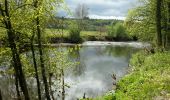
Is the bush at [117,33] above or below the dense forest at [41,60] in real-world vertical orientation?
below

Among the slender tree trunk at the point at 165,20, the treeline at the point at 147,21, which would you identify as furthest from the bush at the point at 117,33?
the slender tree trunk at the point at 165,20

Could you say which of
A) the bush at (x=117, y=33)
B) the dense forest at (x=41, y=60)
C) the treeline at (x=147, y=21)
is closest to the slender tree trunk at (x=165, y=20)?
the treeline at (x=147, y=21)

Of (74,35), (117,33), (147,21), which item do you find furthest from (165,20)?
(117,33)

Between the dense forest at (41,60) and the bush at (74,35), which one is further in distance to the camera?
the bush at (74,35)

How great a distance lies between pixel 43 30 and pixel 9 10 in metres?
5.09

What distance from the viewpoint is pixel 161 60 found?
31.7 meters

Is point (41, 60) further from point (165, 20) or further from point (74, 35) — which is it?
point (74, 35)

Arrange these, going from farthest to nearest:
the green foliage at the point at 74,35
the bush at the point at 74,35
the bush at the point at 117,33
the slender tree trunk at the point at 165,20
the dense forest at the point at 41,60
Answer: the bush at the point at 117,33 < the bush at the point at 74,35 < the green foliage at the point at 74,35 < the slender tree trunk at the point at 165,20 < the dense forest at the point at 41,60

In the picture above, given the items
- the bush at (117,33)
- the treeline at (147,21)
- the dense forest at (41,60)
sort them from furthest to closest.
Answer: the bush at (117,33), the treeline at (147,21), the dense forest at (41,60)

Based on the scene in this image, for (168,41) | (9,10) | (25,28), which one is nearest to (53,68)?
(25,28)

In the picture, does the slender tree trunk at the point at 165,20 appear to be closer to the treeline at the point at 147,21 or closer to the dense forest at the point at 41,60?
the treeline at the point at 147,21

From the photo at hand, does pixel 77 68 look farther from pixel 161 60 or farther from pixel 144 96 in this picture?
pixel 144 96

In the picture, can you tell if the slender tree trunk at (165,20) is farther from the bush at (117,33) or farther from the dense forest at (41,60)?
the bush at (117,33)

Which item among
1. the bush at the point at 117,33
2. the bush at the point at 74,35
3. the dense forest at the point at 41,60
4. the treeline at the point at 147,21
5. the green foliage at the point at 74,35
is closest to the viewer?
the dense forest at the point at 41,60
